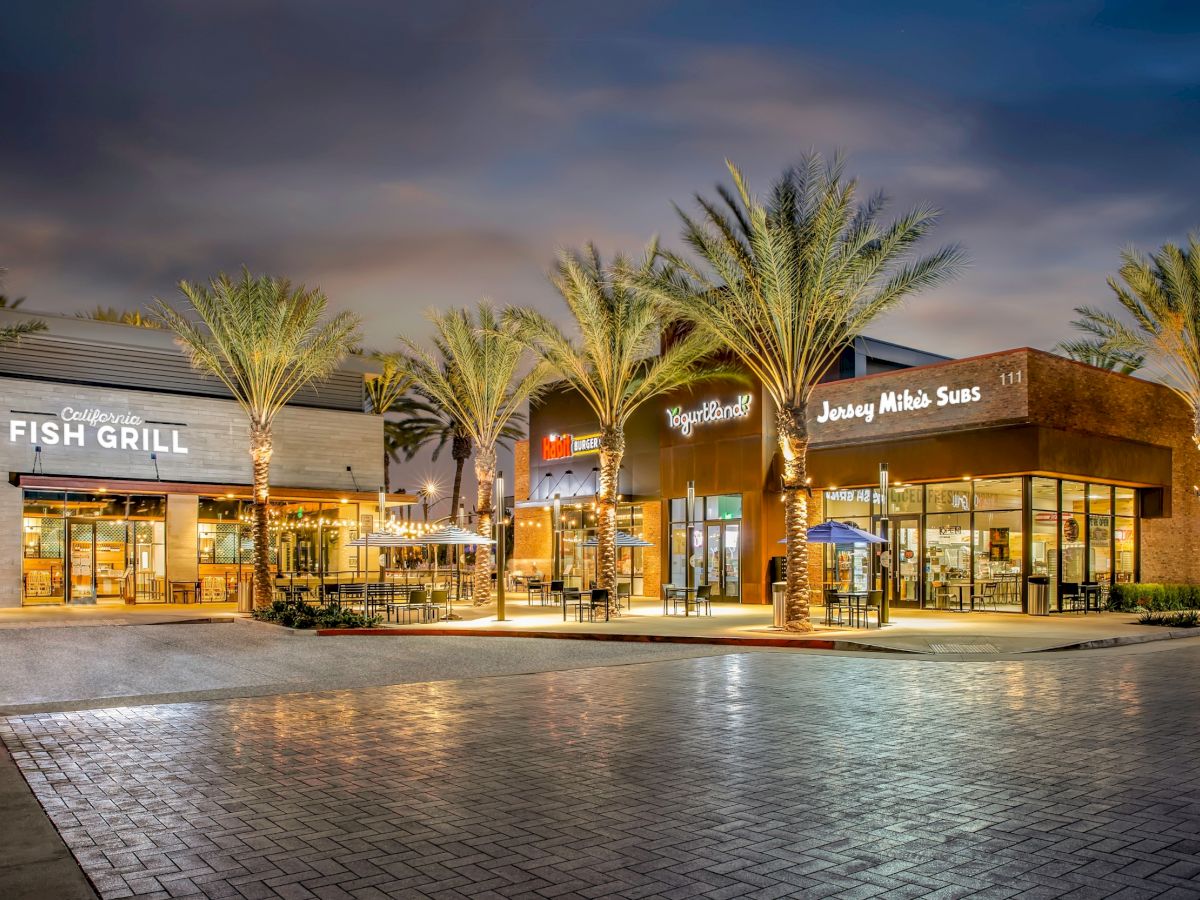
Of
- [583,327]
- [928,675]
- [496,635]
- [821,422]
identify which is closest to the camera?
[928,675]

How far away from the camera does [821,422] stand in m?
32.1

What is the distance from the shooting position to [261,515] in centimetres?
2962

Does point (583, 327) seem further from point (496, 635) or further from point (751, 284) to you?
point (496, 635)

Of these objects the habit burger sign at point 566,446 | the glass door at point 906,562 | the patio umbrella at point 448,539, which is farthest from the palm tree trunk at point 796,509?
the habit burger sign at point 566,446

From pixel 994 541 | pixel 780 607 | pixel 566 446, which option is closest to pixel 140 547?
pixel 566 446

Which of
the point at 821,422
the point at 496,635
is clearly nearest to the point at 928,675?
the point at 496,635

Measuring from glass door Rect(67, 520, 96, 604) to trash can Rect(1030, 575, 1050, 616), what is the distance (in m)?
27.8

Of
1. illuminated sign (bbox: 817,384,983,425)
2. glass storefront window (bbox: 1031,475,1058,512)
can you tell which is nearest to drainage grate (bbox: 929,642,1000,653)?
glass storefront window (bbox: 1031,475,1058,512)

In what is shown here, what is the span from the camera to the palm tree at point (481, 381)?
30.2 metres

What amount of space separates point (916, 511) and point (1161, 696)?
17560 mm

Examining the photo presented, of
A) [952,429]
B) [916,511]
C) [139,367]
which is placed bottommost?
[916,511]

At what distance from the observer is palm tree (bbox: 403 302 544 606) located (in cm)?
3025

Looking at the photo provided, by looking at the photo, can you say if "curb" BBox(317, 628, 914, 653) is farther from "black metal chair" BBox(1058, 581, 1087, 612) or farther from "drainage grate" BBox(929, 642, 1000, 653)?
"black metal chair" BBox(1058, 581, 1087, 612)

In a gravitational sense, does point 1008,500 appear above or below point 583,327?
below
